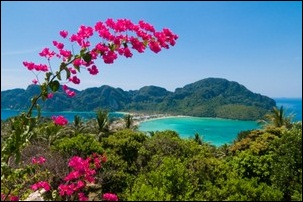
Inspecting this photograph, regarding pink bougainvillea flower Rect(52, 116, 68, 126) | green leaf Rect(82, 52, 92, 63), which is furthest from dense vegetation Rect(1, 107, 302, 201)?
green leaf Rect(82, 52, 92, 63)

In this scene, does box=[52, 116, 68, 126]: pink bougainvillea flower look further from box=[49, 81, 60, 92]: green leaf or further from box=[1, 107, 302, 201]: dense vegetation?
box=[49, 81, 60, 92]: green leaf

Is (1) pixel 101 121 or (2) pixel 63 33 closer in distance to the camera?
(2) pixel 63 33

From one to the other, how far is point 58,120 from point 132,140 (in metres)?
12.9

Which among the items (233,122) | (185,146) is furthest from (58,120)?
(233,122)

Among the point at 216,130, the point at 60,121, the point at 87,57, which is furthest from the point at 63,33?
the point at 216,130

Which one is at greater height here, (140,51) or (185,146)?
(140,51)

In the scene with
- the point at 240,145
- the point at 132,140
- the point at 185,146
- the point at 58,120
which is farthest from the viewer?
the point at 240,145

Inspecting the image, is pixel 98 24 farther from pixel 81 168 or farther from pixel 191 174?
pixel 191 174

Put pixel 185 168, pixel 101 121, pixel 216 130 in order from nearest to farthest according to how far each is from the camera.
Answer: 1. pixel 185 168
2. pixel 101 121
3. pixel 216 130

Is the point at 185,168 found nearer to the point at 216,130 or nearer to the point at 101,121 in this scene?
the point at 101,121

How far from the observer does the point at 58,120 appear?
4.50 metres

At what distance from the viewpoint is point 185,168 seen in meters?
11.2

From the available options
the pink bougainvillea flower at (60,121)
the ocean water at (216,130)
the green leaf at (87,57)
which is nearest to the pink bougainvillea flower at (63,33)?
the green leaf at (87,57)

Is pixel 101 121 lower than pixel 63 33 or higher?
lower
